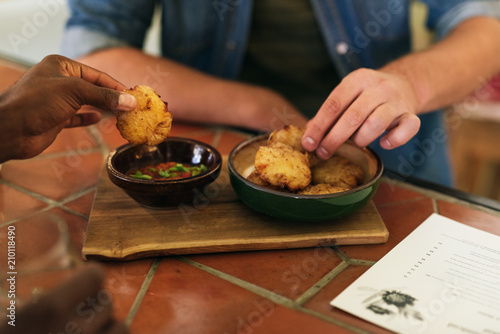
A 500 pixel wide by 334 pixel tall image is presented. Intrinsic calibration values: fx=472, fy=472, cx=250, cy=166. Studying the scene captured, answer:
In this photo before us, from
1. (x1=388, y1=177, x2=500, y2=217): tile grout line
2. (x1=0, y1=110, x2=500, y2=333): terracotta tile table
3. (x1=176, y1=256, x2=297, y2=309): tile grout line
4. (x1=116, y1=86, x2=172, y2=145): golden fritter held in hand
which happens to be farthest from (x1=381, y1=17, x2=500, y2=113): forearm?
(x1=176, y1=256, x2=297, y2=309): tile grout line

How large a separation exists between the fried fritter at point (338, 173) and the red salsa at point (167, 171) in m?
0.27

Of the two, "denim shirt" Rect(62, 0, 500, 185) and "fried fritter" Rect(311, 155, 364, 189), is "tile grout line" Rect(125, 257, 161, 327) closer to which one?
"fried fritter" Rect(311, 155, 364, 189)

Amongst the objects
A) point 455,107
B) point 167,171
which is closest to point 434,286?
point 167,171

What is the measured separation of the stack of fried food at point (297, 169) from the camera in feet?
3.31

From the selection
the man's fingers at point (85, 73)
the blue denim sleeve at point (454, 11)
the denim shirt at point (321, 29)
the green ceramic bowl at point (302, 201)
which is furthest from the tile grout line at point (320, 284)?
the blue denim sleeve at point (454, 11)

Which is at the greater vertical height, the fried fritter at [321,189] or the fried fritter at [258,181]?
the fried fritter at [321,189]

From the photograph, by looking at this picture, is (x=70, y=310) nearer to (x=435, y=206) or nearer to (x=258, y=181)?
(x=258, y=181)

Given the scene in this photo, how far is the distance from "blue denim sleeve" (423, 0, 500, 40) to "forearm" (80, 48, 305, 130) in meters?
0.82

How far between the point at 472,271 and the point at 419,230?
163 millimetres

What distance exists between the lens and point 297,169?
1021mm

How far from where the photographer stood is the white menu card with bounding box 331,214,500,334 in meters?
0.80

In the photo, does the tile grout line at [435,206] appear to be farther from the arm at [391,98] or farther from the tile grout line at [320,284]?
the tile grout line at [320,284]

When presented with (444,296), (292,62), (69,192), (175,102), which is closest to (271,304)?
(444,296)

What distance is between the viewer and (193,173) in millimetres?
1116
